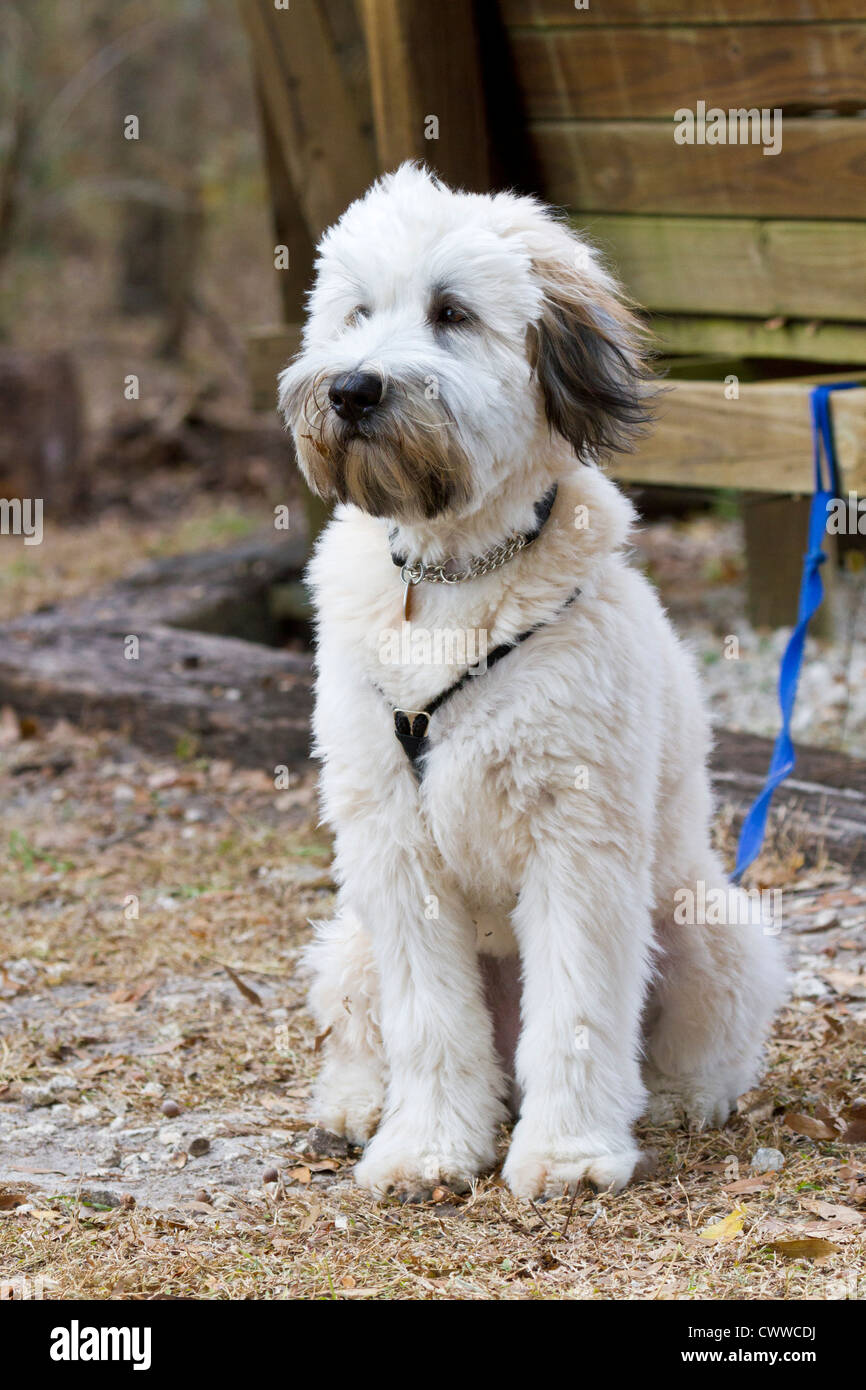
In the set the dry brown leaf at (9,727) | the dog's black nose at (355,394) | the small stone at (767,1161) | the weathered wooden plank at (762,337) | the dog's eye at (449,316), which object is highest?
the weathered wooden plank at (762,337)

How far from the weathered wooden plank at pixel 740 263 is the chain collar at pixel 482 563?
277 cm

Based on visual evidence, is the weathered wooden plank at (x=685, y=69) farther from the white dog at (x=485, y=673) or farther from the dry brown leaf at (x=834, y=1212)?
the dry brown leaf at (x=834, y=1212)

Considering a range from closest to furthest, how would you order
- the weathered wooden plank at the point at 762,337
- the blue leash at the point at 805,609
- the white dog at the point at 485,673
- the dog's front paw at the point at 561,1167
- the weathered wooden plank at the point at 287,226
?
the white dog at the point at 485,673, the dog's front paw at the point at 561,1167, the blue leash at the point at 805,609, the weathered wooden plank at the point at 762,337, the weathered wooden plank at the point at 287,226

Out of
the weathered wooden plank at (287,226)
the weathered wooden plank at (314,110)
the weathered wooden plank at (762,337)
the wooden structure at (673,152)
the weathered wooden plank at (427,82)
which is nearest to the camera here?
the wooden structure at (673,152)

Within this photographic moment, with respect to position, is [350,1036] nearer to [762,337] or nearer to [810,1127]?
[810,1127]

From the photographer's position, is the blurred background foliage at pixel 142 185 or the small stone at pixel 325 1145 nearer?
the small stone at pixel 325 1145

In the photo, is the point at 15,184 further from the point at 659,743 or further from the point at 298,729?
the point at 659,743

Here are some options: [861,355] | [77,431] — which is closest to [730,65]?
[861,355]

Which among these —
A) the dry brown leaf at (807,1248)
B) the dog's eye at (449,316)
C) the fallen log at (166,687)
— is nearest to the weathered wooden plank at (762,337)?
the fallen log at (166,687)

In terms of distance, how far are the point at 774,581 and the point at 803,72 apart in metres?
3.14

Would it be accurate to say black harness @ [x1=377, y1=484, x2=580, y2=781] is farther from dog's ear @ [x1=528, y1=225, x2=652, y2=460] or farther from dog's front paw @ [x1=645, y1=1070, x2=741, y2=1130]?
dog's front paw @ [x1=645, y1=1070, x2=741, y2=1130]

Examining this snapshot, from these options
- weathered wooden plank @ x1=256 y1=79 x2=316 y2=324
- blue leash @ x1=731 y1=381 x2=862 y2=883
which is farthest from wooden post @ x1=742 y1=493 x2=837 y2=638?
blue leash @ x1=731 y1=381 x2=862 y2=883

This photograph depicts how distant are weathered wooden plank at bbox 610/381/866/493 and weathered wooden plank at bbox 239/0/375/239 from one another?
170cm

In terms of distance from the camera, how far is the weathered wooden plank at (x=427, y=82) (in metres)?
5.67
